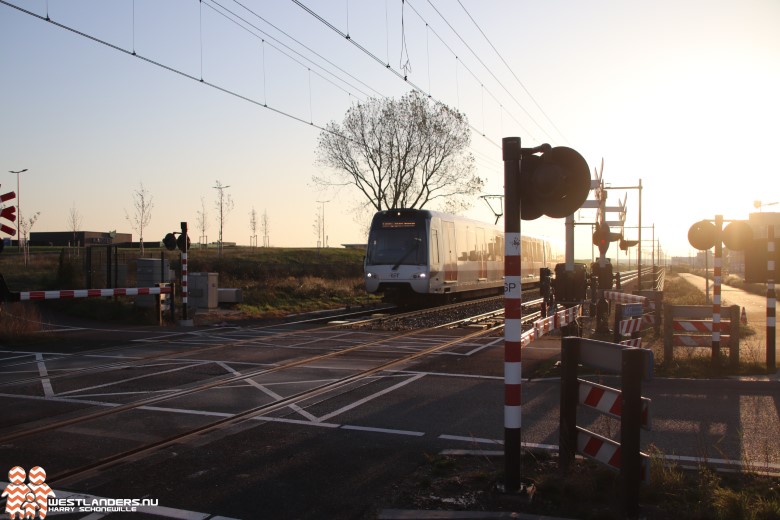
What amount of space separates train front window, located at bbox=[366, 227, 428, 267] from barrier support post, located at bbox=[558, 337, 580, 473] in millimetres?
17906

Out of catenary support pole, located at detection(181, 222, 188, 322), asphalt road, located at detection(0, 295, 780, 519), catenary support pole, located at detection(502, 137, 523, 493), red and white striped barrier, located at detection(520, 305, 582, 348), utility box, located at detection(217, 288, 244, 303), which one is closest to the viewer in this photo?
catenary support pole, located at detection(502, 137, 523, 493)

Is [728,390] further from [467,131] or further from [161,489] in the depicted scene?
[467,131]

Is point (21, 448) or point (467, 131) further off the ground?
point (467, 131)

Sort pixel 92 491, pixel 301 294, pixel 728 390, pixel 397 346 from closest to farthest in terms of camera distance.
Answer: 1. pixel 92 491
2. pixel 728 390
3. pixel 397 346
4. pixel 301 294

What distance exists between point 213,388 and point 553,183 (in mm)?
5894

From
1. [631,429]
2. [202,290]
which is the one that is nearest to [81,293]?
[202,290]

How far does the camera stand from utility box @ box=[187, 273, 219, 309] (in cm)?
2211

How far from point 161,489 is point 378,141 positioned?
144ft

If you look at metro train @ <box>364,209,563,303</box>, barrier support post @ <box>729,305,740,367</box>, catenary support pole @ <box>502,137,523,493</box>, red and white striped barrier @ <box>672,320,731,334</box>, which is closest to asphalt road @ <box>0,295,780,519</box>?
catenary support pole @ <box>502,137,523,493</box>

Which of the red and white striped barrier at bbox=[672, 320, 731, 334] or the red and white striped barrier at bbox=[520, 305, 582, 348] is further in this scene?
the red and white striped barrier at bbox=[672, 320, 731, 334]

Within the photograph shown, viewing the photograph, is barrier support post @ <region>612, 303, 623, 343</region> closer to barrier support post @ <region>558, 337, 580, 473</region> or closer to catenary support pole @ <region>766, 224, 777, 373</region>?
catenary support pole @ <region>766, 224, 777, 373</region>

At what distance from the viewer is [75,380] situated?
9758 mm

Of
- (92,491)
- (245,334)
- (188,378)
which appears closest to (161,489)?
(92,491)

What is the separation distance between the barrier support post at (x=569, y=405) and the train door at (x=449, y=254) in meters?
19.3
